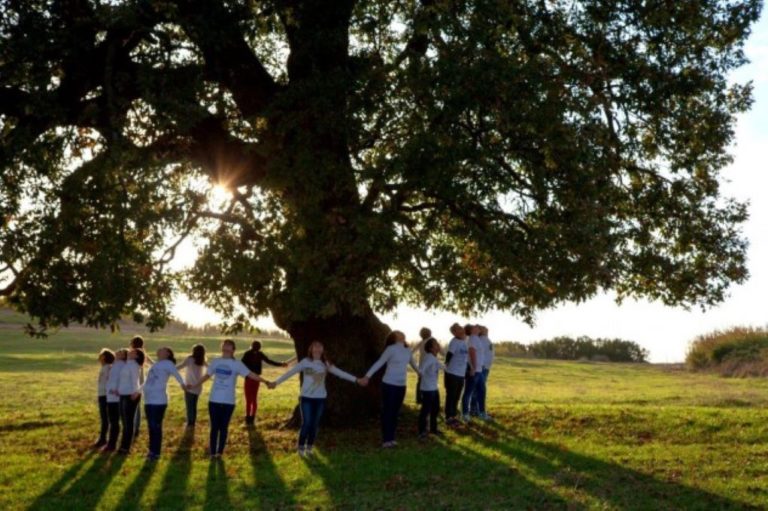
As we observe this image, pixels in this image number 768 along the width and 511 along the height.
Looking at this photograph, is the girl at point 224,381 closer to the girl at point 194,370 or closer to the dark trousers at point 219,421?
the dark trousers at point 219,421

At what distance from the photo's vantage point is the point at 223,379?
19047 mm

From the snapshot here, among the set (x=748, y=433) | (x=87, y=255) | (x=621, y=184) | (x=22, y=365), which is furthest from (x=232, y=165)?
(x=22, y=365)

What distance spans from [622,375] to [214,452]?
96.8 feet

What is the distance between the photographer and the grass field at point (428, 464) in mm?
16062

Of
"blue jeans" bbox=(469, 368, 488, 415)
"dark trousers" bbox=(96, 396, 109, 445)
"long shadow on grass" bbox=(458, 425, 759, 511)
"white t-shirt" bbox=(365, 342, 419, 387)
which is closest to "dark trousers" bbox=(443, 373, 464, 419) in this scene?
"blue jeans" bbox=(469, 368, 488, 415)

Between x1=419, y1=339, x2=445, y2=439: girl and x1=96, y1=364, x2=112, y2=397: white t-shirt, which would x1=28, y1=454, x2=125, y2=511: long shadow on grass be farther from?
x1=419, y1=339, x2=445, y2=439: girl

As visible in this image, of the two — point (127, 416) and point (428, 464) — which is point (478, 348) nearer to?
point (428, 464)

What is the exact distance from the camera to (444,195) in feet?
63.5

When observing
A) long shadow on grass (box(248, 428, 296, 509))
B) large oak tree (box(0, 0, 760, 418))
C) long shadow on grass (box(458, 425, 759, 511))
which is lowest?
long shadow on grass (box(248, 428, 296, 509))

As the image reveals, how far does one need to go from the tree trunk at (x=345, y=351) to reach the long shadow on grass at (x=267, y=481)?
112 inches

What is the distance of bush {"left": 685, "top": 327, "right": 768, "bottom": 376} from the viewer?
4459 cm

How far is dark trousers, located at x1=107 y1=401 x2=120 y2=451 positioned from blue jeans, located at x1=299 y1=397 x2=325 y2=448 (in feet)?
13.1

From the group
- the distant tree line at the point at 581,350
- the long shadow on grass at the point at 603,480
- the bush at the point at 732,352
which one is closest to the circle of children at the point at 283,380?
the long shadow on grass at the point at 603,480

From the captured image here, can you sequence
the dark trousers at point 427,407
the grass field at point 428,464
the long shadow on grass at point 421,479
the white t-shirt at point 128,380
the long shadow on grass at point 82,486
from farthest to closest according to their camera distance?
1. the dark trousers at point 427,407
2. the white t-shirt at point 128,380
3. the long shadow on grass at point 82,486
4. the grass field at point 428,464
5. the long shadow on grass at point 421,479
